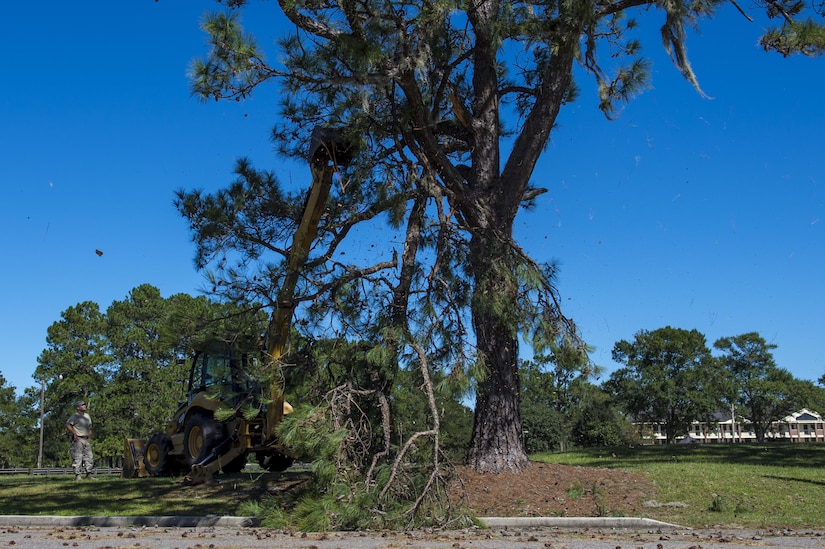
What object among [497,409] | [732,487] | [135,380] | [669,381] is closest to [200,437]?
[497,409]

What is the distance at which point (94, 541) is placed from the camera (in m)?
6.13

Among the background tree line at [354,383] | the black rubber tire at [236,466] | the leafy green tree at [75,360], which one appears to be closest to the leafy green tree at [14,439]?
the background tree line at [354,383]

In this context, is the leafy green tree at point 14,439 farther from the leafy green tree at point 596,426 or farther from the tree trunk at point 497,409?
the tree trunk at point 497,409

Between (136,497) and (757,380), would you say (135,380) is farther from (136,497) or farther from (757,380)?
(757,380)

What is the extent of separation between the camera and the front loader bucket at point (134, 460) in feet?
46.0

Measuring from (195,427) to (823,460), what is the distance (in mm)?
11415

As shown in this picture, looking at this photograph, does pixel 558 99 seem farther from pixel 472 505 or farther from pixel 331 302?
pixel 472 505

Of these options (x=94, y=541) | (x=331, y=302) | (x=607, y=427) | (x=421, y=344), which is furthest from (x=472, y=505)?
(x=607, y=427)

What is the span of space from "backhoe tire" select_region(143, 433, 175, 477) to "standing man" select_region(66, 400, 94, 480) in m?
1.23

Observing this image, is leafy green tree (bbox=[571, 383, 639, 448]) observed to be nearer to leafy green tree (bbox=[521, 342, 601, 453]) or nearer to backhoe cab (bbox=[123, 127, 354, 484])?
leafy green tree (bbox=[521, 342, 601, 453])

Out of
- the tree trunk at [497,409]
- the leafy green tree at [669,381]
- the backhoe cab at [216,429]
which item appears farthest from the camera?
the leafy green tree at [669,381]

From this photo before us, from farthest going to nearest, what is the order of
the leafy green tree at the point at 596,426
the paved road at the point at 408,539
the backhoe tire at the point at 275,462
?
1. the leafy green tree at the point at 596,426
2. the backhoe tire at the point at 275,462
3. the paved road at the point at 408,539

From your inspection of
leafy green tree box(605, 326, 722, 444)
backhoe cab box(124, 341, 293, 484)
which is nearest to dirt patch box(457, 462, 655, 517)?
backhoe cab box(124, 341, 293, 484)

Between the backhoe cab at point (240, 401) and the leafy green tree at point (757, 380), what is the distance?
163 feet
